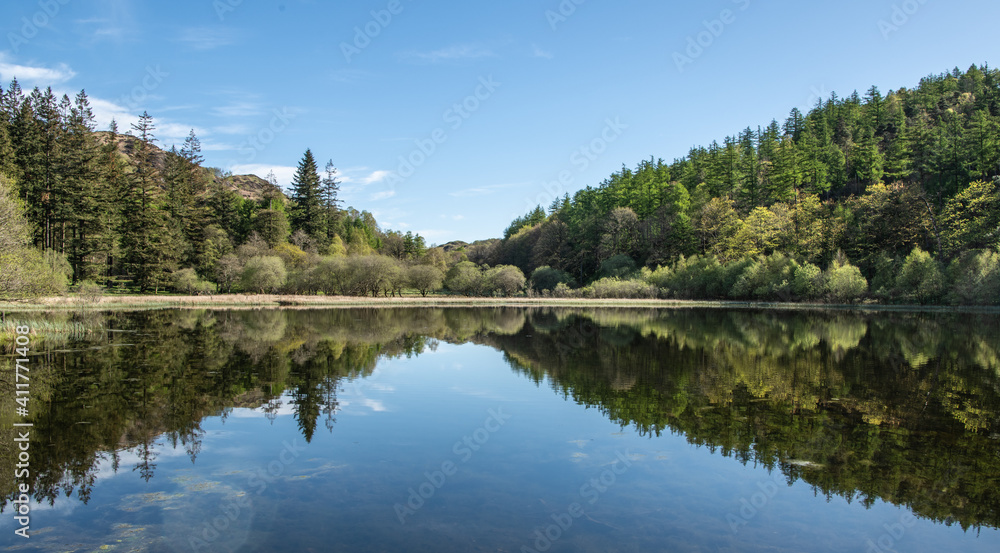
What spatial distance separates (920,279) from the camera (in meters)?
53.0

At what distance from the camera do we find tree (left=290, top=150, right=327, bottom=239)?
270 feet

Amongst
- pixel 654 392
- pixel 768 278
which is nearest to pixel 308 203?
pixel 768 278

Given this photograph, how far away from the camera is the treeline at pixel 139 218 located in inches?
1925

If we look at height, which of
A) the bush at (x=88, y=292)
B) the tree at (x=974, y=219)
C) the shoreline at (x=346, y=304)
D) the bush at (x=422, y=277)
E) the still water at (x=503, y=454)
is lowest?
the still water at (x=503, y=454)

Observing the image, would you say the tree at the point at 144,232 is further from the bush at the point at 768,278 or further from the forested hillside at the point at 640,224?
the bush at the point at 768,278

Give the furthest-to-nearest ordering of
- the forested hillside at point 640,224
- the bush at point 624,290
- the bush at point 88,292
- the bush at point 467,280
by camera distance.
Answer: the bush at point 467,280 → the bush at point 624,290 → the forested hillside at point 640,224 → the bush at point 88,292

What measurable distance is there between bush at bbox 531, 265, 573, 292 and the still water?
61.1 m

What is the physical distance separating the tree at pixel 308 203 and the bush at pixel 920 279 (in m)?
74.0

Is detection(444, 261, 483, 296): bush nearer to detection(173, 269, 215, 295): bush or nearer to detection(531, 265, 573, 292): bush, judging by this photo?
detection(531, 265, 573, 292): bush

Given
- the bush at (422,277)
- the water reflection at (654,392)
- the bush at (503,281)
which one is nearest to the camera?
the water reflection at (654,392)

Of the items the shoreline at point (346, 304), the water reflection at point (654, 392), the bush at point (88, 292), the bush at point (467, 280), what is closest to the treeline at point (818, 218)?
the shoreline at point (346, 304)

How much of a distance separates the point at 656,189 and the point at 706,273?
24.3 metres

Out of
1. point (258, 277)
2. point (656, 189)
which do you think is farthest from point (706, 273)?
point (258, 277)

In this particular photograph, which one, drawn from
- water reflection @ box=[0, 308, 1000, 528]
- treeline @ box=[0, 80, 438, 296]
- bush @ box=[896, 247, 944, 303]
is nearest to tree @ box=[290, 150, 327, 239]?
treeline @ box=[0, 80, 438, 296]
